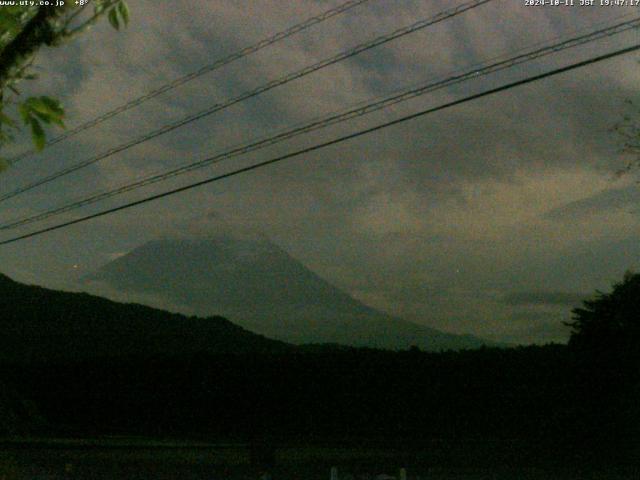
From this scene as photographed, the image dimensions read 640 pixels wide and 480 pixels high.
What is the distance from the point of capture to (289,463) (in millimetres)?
15891

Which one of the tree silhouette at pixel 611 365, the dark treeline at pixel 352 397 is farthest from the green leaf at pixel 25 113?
the tree silhouette at pixel 611 365

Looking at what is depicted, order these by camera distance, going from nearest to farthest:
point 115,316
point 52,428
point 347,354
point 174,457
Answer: point 174,457, point 347,354, point 52,428, point 115,316

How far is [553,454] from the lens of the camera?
19203 millimetres

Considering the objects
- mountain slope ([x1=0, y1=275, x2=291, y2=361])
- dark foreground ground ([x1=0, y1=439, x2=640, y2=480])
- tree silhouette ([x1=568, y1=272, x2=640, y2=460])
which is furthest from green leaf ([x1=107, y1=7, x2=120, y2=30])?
mountain slope ([x1=0, y1=275, x2=291, y2=361])

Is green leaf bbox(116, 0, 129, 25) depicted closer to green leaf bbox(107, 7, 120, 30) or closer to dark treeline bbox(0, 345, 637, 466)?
green leaf bbox(107, 7, 120, 30)

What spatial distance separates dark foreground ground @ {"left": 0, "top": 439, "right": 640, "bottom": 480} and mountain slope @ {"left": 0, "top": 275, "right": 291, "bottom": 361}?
32.1 m

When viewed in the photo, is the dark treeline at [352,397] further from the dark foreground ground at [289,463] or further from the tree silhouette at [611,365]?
Result: the dark foreground ground at [289,463]

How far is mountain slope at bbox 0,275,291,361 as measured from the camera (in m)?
52.2

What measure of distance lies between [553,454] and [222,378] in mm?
15094

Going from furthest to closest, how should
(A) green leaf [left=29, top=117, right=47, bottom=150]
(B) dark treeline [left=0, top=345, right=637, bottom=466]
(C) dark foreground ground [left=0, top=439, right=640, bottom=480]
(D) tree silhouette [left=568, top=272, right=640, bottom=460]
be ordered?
(B) dark treeline [left=0, top=345, right=637, bottom=466] → (D) tree silhouette [left=568, top=272, right=640, bottom=460] → (C) dark foreground ground [left=0, top=439, right=640, bottom=480] → (A) green leaf [left=29, top=117, right=47, bottom=150]

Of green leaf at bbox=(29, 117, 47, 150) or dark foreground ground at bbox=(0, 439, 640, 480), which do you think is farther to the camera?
dark foreground ground at bbox=(0, 439, 640, 480)

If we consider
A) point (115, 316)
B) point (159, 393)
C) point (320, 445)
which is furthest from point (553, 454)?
point (115, 316)

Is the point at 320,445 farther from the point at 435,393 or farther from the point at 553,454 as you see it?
the point at 435,393

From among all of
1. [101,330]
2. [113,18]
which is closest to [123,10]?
[113,18]
